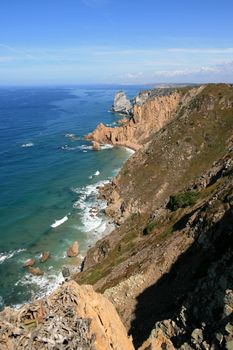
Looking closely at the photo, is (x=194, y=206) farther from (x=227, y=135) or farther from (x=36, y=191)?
(x=36, y=191)

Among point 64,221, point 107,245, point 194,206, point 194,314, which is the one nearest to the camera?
point 194,314

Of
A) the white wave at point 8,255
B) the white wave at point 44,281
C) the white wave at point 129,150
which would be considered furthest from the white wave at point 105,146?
the white wave at point 44,281

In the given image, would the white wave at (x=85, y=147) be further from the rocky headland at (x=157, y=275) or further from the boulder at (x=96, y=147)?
the rocky headland at (x=157, y=275)

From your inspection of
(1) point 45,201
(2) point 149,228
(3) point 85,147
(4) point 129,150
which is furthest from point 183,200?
(3) point 85,147

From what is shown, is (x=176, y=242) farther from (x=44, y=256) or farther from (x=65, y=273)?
(x=44, y=256)

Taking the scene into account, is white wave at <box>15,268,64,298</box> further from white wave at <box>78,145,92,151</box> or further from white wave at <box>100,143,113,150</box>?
white wave at <box>100,143,113,150</box>

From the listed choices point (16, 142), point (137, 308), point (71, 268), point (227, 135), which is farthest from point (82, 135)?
point (137, 308)

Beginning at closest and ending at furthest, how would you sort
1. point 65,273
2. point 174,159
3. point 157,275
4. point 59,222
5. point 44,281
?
point 157,275, point 44,281, point 65,273, point 59,222, point 174,159
